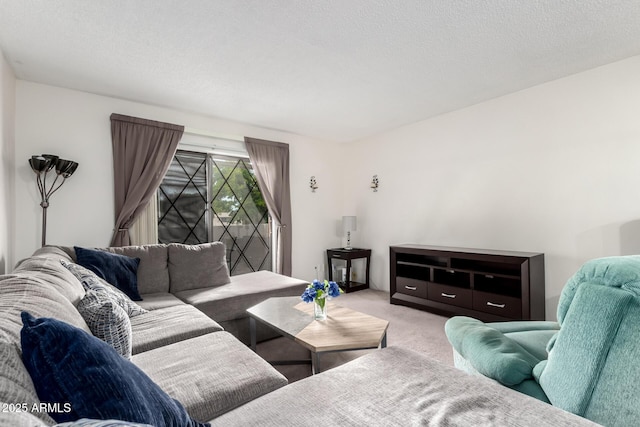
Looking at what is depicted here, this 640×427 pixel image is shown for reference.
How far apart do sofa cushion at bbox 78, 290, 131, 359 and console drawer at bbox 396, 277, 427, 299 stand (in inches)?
121

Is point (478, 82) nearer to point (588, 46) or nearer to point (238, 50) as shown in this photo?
point (588, 46)

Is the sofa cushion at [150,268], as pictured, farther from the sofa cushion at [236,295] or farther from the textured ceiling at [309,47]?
the textured ceiling at [309,47]

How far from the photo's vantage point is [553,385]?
39.2 inches

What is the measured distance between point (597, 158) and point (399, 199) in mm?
2162

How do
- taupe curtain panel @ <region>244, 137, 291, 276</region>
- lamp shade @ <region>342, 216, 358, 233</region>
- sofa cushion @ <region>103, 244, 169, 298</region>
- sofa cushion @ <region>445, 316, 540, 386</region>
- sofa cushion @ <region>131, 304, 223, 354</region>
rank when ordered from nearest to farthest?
sofa cushion @ <region>445, 316, 540, 386</region> < sofa cushion @ <region>131, 304, 223, 354</region> < sofa cushion @ <region>103, 244, 169, 298</region> < taupe curtain panel @ <region>244, 137, 291, 276</region> < lamp shade @ <region>342, 216, 358, 233</region>

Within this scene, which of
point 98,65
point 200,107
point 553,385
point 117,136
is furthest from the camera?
point 200,107

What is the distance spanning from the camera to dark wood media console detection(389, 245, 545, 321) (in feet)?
9.29

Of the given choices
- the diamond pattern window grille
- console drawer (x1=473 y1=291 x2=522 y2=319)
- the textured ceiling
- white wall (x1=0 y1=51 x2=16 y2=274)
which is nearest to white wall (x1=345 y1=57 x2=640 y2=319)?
the textured ceiling

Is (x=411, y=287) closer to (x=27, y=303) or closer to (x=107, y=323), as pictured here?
(x=107, y=323)

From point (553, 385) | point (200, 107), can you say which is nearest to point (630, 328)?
point (553, 385)

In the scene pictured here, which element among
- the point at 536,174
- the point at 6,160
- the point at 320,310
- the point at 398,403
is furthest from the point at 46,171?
the point at 536,174

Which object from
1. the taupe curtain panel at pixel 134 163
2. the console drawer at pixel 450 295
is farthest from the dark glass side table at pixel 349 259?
the taupe curtain panel at pixel 134 163

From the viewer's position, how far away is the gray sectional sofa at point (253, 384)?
Answer: 85cm

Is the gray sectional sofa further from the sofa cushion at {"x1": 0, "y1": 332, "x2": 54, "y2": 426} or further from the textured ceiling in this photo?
the textured ceiling
